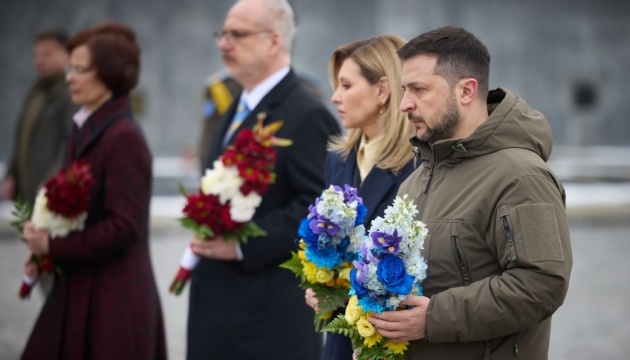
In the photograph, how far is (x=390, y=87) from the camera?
4.21 metres

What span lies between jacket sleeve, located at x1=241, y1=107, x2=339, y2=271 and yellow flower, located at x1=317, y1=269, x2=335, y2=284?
1.36 meters

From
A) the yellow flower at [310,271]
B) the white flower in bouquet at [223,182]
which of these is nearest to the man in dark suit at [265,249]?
the white flower in bouquet at [223,182]

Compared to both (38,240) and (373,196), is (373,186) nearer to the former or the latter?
(373,196)

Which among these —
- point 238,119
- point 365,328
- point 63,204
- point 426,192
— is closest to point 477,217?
point 426,192

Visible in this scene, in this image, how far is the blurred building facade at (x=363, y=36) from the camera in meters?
20.0

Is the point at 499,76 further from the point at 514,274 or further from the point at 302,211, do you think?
the point at 514,274

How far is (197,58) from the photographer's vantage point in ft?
71.9

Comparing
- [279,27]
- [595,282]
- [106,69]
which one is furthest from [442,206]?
[595,282]

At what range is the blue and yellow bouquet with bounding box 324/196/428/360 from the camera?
119 inches

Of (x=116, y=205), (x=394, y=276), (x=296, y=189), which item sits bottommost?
(x=116, y=205)

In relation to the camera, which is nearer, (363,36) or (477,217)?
(477,217)

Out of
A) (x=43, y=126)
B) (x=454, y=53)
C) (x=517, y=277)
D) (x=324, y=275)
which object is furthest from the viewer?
(x=43, y=126)

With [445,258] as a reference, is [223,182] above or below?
below

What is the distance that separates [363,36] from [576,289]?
13154 mm
